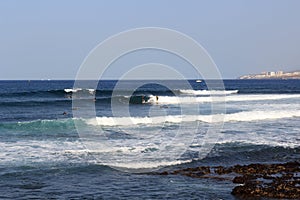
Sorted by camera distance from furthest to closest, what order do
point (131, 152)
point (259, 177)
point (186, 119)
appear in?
point (186, 119), point (131, 152), point (259, 177)

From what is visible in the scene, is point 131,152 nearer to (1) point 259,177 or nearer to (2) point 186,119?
(1) point 259,177

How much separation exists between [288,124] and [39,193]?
22.5m

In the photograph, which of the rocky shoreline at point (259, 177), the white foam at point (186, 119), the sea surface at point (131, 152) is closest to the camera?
the rocky shoreline at point (259, 177)

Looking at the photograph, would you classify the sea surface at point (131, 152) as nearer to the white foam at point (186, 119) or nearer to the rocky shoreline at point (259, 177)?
the white foam at point (186, 119)

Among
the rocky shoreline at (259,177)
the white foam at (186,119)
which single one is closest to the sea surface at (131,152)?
the white foam at (186,119)

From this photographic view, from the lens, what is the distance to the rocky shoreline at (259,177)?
13289 millimetres

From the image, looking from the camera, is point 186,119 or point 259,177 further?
point 186,119

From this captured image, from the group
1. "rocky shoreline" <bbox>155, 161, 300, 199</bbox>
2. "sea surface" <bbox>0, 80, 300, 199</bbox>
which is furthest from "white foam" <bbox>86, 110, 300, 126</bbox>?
"rocky shoreline" <bbox>155, 161, 300, 199</bbox>

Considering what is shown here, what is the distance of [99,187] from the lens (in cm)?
1423

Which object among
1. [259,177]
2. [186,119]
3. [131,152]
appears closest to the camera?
[259,177]

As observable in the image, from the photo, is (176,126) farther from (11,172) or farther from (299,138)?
(11,172)

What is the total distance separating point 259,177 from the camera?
15.4 m

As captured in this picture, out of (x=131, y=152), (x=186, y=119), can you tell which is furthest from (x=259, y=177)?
(x=186, y=119)

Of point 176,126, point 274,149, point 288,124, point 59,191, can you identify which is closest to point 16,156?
point 59,191
